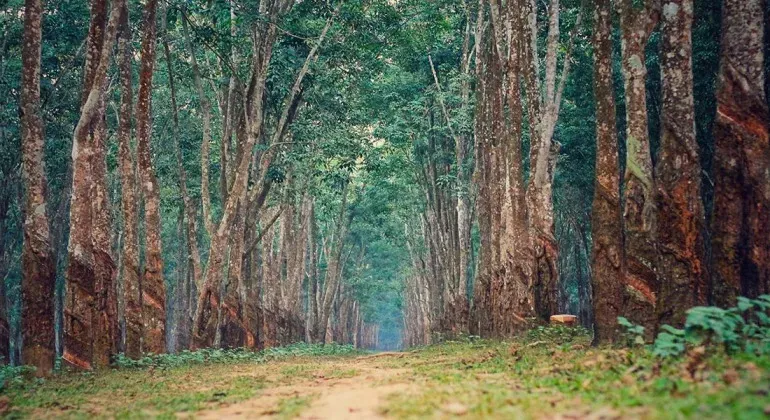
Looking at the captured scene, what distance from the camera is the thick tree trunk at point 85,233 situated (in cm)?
1104

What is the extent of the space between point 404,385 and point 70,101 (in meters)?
18.2

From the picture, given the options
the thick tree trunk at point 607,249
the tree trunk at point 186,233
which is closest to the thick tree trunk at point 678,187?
the thick tree trunk at point 607,249

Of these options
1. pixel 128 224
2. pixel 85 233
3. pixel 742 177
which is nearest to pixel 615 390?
pixel 742 177

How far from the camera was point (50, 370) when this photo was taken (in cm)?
1041

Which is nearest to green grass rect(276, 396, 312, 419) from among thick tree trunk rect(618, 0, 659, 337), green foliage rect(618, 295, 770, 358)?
green foliage rect(618, 295, 770, 358)

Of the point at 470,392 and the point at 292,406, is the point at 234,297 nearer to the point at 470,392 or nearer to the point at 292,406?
the point at 292,406

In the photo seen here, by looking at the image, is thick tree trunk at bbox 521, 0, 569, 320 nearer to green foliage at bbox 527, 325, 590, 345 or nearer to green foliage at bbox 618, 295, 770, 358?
green foliage at bbox 527, 325, 590, 345

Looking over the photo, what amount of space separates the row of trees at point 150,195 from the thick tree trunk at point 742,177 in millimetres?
9460

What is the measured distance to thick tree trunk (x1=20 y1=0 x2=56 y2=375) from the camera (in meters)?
10.2

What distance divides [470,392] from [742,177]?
457 centimetres

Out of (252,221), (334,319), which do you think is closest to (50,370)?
(252,221)

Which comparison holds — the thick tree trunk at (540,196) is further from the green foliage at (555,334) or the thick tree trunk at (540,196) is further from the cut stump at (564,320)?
the green foliage at (555,334)

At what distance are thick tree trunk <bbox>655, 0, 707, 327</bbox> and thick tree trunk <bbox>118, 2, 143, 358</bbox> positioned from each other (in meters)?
9.77

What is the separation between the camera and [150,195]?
14.4 metres
